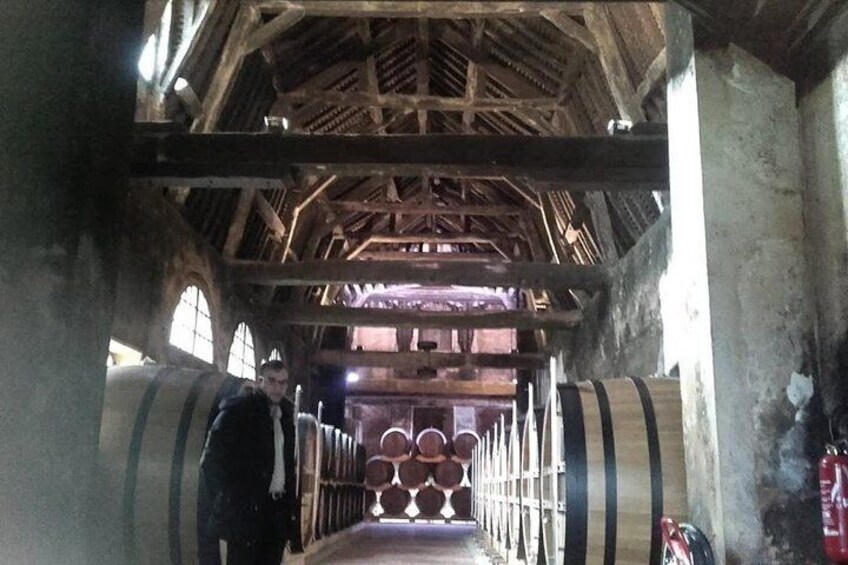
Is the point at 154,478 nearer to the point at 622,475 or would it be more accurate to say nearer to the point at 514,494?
the point at 622,475

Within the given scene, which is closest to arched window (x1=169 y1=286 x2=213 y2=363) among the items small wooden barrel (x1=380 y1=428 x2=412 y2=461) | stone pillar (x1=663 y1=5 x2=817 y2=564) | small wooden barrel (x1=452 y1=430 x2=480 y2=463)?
stone pillar (x1=663 y1=5 x2=817 y2=564)

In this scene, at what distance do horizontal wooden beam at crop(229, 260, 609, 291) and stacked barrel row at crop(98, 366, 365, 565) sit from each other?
4.87m

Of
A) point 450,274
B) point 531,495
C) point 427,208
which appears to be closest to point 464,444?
point 427,208

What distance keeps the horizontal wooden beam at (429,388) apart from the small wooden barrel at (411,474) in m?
1.99

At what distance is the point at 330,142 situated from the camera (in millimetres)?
5785

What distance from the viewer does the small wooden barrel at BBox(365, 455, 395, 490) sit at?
54.2ft

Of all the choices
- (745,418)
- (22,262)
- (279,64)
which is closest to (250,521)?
(22,262)

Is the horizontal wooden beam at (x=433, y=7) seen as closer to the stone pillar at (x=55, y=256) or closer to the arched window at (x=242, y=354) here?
the stone pillar at (x=55, y=256)

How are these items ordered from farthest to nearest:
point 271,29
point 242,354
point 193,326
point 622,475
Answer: point 242,354, point 193,326, point 271,29, point 622,475

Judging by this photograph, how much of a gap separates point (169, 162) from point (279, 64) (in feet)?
11.6

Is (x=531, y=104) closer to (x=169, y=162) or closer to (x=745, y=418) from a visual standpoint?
(x=169, y=162)

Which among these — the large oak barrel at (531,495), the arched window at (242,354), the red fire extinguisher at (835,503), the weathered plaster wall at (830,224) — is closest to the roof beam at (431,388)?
the arched window at (242,354)

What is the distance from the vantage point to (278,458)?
3977mm

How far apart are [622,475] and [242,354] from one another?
8.10 metres
